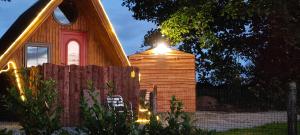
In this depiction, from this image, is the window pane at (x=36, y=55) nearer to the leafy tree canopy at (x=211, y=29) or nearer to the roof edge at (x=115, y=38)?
the roof edge at (x=115, y=38)

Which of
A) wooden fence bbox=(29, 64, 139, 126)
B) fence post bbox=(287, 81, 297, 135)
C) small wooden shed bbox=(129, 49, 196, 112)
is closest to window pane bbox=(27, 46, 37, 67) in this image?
wooden fence bbox=(29, 64, 139, 126)

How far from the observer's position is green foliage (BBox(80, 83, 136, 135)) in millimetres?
Answer: 4387

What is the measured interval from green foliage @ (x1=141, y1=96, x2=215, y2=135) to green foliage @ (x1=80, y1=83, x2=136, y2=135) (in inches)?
6.2

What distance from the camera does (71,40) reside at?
2152cm

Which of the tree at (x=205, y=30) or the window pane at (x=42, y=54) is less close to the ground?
the tree at (x=205, y=30)

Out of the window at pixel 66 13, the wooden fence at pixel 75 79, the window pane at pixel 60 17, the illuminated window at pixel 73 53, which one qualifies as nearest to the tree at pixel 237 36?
the wooden fence at pixel 75 79

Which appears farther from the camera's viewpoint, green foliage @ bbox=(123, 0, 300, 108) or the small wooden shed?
the small wooden shed

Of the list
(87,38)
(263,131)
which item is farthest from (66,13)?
(263,131)

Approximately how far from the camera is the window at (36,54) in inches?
794

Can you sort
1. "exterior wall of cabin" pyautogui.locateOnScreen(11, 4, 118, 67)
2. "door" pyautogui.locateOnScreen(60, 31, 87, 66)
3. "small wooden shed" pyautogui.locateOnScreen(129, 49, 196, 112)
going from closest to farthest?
"exterior wall of cabin" pyautogui.locateOnScreen(11, 4, 118, 67) → "door" pyautogui.locateOnScreen(60, 31, 87, 66) → "small wooden shed" pyautogui.locateOnScreen(129, 49, 196, 112)

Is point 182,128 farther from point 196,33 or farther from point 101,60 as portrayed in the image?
point 196,33

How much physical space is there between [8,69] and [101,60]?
4477 millimetres

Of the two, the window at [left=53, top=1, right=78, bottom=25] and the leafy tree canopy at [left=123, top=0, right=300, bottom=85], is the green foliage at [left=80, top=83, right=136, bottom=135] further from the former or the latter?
the window at [left=53, top=1, right=78, bottom=25]

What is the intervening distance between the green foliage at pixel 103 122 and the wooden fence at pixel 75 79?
11280 millimetres
